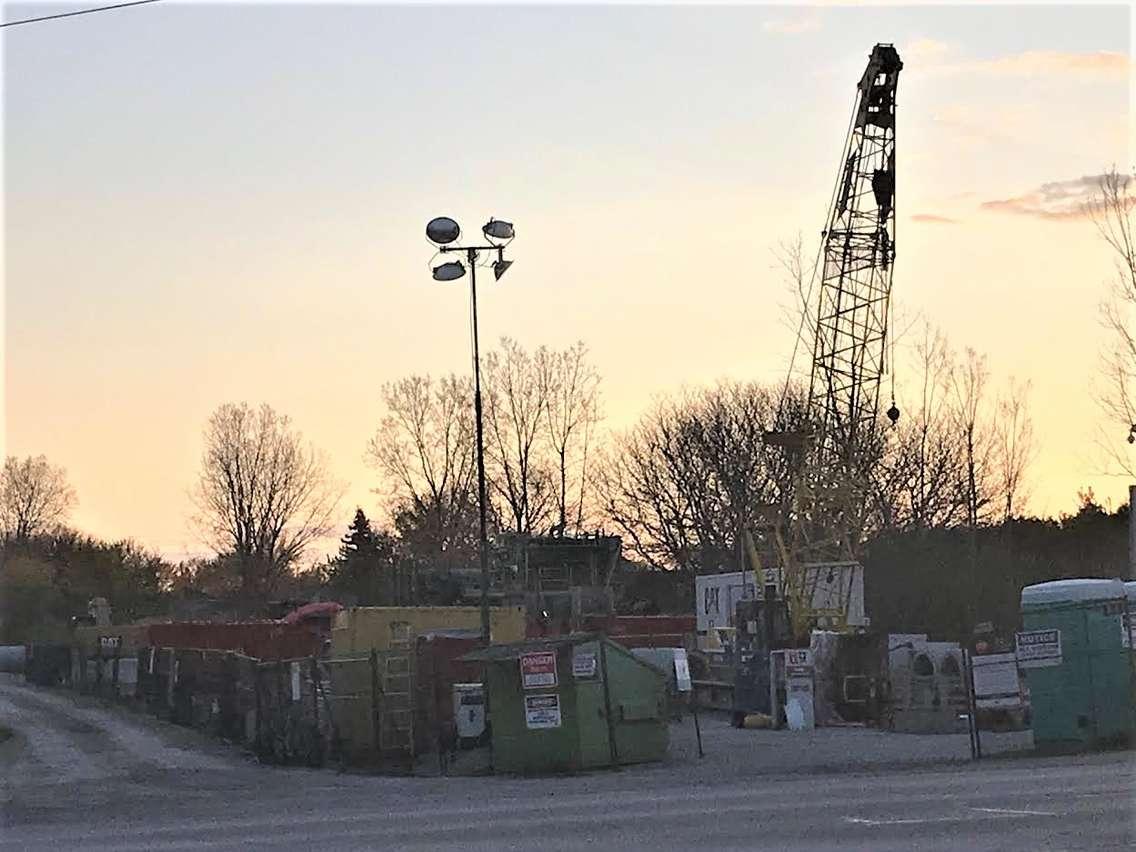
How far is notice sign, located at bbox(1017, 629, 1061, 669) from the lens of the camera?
2430cm

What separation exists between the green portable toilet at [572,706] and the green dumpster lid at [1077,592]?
18.6ft

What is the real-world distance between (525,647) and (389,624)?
11811 millimetres

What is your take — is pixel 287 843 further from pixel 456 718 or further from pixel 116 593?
pixel 116 593

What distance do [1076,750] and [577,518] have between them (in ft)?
217

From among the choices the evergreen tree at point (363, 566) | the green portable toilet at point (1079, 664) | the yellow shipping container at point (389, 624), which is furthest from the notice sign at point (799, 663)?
the evergreen tree at point (363, 566)

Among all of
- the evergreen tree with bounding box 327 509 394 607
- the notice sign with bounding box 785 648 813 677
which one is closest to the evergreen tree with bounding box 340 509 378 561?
the evergreen tree with bounding box 327 509 394 607

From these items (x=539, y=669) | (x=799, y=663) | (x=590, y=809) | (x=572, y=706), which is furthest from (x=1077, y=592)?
(x=799, y=663)

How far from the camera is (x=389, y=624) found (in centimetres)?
3753

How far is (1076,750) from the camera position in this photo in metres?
23.9

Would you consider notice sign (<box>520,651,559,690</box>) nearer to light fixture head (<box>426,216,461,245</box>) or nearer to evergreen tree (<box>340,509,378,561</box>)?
light fixture head (<box>426,216,461,245</box>)

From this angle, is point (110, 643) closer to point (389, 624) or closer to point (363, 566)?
point (389, 624)

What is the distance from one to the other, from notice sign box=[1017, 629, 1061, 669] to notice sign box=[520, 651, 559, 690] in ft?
21.9

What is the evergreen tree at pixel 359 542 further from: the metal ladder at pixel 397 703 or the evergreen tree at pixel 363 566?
the metal ladder at pixel 397 703

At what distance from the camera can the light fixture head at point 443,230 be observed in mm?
29656
